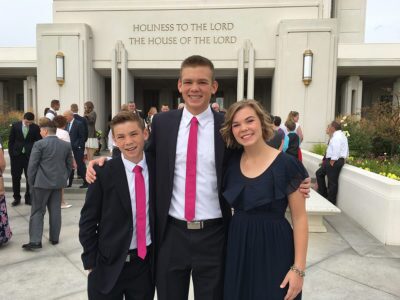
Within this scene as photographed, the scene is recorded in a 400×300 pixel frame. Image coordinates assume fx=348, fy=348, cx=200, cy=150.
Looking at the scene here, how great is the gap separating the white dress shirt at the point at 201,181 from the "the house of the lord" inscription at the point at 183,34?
483 inches

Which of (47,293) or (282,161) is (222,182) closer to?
(282,161)

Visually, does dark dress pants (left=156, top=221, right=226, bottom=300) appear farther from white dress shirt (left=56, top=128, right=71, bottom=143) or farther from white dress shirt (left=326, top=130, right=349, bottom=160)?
white dress shirt (left=326, top=130, right=349, bottom=160)

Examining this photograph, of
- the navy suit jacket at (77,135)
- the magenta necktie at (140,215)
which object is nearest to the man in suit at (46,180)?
the navy suit jacket at (77,135)

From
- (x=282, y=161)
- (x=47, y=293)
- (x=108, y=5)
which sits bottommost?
(x=47, y=293)

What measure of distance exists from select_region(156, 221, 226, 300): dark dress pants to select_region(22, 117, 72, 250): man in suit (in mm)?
3235

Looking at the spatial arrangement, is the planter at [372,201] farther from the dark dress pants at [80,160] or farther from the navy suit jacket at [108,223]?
the dark dress pants at [80,160]

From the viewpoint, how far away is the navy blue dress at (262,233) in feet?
6.51

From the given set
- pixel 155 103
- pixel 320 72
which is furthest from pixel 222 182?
pixel 155 103

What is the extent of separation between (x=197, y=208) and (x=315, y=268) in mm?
2699

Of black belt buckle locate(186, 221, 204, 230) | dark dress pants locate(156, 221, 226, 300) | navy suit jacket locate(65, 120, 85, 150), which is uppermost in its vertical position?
navy suit jacket locate(65, 120, 85, 150)

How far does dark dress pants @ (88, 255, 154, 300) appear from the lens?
2.18 meters

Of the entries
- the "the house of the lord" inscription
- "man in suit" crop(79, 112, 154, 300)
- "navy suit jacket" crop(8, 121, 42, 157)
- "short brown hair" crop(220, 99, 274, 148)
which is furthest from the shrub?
"man in suit" crop(79, 112, 154, 300)

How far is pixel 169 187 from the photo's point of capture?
2.13 m

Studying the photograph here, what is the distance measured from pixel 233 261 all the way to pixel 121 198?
774 millimetres
